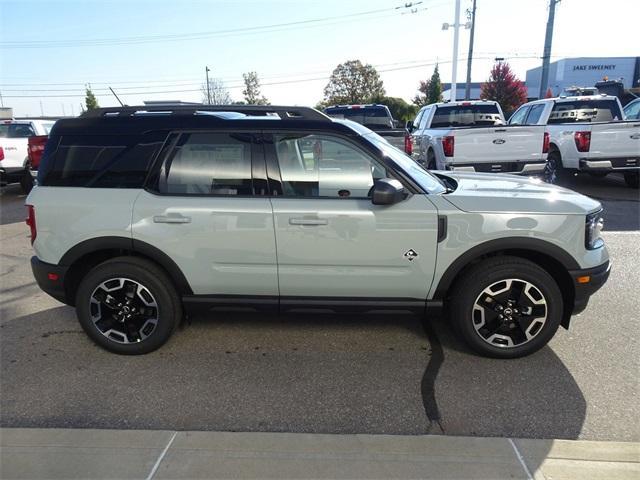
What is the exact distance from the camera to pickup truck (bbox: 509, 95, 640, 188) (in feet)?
31.9

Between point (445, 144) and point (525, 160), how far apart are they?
1.57m

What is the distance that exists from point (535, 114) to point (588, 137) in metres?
2.40

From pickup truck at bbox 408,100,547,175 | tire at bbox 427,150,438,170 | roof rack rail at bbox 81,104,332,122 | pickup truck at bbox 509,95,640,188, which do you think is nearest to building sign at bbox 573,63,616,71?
pickup truck at bbox 509,95,640,188

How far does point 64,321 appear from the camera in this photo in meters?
4.45

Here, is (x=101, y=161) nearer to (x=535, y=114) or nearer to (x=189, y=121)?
(x=189, y=121)

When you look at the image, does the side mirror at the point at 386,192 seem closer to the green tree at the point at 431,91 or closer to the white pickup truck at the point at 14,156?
the white pickup truck at the point at 14,156

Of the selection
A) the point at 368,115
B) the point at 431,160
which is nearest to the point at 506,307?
the point at 431,160

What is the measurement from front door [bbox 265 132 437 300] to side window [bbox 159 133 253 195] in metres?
0.22

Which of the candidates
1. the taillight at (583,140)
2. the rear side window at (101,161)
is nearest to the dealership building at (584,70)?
the taillight at (583,140)

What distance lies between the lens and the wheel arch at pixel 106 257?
11.9 feet

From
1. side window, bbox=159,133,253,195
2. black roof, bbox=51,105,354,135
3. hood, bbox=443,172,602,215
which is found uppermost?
black roof, bbox=51,105,354,135

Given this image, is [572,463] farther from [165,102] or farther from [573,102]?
[573,102]

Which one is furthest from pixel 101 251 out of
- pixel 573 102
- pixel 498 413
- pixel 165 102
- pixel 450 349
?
pixel 573 102

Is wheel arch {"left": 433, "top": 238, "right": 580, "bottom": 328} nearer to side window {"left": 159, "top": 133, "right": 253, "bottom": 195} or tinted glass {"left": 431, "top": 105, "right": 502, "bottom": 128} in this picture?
side window {"left": 159, "top": 133, "right": 253, "bottom": 195}
